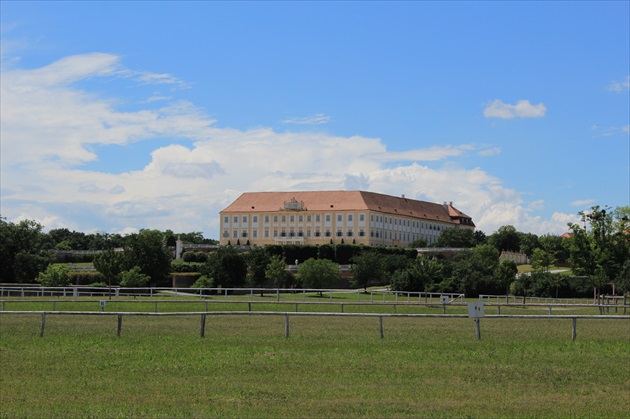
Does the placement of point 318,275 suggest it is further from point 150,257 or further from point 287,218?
point 287,218

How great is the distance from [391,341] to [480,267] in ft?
204

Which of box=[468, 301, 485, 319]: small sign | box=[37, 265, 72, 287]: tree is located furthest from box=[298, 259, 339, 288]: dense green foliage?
box=[468, 301, 485, 319]: small sign

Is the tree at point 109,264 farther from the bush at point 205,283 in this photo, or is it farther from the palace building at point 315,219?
the palace building at point 315,219

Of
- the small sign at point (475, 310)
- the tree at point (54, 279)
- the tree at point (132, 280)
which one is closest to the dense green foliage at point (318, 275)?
the tree at point (132, 280)

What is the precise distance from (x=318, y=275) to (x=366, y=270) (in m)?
12.7

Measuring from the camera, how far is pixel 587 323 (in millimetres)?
31125

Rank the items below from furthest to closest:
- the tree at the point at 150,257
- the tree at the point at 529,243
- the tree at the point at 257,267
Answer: the tree at the point at 529,243
the tree at the point at 257,267
the tree at the point at 150,257

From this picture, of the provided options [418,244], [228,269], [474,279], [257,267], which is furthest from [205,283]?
[418,244]

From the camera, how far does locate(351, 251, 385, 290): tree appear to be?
95.2 metres

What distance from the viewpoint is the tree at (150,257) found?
3056 inches

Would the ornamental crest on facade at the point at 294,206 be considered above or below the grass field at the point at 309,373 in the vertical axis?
above

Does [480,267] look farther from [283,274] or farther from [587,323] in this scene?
[587,323]

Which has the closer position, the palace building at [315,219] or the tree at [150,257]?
the tree at [150,257]

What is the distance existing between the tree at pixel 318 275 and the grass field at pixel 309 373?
5882cm
